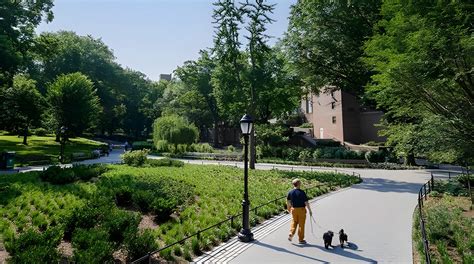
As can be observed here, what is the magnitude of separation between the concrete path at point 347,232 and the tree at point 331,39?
13.7 m

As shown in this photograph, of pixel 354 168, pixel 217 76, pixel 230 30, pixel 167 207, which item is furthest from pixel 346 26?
pixel 167 207

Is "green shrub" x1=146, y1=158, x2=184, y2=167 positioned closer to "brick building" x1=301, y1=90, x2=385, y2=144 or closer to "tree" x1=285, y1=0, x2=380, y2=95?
"tree" x1=285, y1=0, x2=380, y2=95

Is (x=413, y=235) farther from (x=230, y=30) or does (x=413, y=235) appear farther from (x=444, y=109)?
(x=230, y=30)

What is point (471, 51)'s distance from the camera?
34.8 ft

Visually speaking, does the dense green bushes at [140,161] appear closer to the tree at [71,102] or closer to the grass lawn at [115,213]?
the grass lawn at [115,213]

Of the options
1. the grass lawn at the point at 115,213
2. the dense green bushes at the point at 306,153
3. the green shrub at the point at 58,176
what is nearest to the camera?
the grass lawn at the point at 115,213

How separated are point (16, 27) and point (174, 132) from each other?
1998 cm

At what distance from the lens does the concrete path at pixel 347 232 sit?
25.6 feet

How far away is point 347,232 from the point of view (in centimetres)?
1005

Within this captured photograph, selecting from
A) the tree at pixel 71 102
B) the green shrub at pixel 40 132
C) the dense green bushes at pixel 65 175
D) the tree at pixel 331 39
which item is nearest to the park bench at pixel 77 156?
the tree at pixel 71 102

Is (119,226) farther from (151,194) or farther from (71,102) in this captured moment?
(71,102)

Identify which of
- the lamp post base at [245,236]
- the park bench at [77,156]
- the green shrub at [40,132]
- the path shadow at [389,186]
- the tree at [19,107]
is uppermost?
the tree at [19,107]

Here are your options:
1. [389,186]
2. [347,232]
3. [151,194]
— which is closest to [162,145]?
[389,186]

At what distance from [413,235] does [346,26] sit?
20.6m
